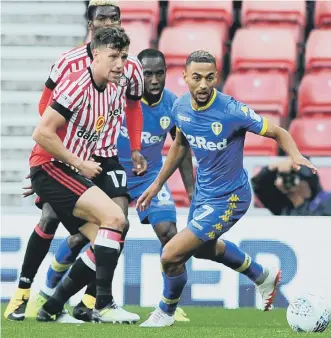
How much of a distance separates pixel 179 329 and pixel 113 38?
173cm

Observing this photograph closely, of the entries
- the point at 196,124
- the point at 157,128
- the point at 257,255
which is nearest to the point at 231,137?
the point at 196,124

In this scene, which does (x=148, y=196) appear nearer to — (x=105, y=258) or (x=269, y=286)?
(x=105, y=258)

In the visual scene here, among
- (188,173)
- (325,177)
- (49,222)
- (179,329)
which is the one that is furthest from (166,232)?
(325,177)

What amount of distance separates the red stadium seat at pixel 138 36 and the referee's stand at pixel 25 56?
2.18ft

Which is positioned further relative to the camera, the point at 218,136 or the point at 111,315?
the point at 218,136

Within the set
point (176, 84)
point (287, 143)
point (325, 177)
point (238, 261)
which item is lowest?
point (238, 261)

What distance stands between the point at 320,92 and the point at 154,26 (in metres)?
2.09

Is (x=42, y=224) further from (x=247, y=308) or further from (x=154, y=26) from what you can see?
(x=154, y=26)

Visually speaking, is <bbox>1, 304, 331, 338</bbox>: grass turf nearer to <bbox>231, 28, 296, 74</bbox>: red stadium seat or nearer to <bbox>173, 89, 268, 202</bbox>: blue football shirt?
<bbox>173, 89, 268, 202</bbox>: blue football shirt

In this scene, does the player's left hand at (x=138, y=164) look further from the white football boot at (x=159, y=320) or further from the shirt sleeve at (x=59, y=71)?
the white football boot at (x=159, y=320)

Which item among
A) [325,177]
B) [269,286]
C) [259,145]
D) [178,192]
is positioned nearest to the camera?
[269,286]

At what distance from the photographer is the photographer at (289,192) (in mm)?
8789

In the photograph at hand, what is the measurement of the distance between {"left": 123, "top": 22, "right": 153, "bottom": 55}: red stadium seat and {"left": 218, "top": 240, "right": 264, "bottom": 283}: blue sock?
4.24 m

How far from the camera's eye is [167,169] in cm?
698
